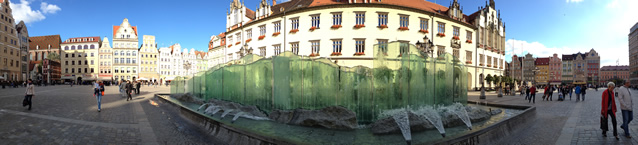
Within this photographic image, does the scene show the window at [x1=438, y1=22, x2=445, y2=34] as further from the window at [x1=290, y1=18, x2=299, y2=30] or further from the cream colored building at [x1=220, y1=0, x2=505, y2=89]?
the window at [x1=290, y1=18, x2=299, y2=30]

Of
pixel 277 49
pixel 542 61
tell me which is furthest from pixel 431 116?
pixel 542 61

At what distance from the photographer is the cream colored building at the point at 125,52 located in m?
72.6

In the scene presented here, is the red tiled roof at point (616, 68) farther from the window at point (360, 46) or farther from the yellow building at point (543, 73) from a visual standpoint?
the window at point (360, 46)

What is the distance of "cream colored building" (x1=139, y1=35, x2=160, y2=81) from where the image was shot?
74.4 metres

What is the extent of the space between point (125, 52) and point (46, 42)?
33244 millimetres

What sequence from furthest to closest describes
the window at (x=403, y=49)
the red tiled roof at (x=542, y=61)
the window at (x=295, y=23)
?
the red tiled roof at (x=542, y=61)
the window at (x=295, y=23)
the window at (x=403, y=49)

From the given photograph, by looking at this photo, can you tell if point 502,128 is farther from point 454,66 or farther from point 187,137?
point 187,137

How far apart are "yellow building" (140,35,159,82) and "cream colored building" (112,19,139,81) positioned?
156 centimetres

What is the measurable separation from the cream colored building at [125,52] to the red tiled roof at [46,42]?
26486 mm

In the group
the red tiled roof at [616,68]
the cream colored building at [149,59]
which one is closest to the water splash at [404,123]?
the cream colored building at [149,59]

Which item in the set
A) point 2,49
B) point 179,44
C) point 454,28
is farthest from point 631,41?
point 2,49

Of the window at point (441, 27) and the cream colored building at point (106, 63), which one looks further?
the cream colored building at point (106, 63)

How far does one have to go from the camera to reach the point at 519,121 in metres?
7.22

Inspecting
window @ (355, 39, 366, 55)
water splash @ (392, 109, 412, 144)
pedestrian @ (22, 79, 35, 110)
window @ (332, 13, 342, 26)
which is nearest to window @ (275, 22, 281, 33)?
window @ (332, 13, 342, 26)
